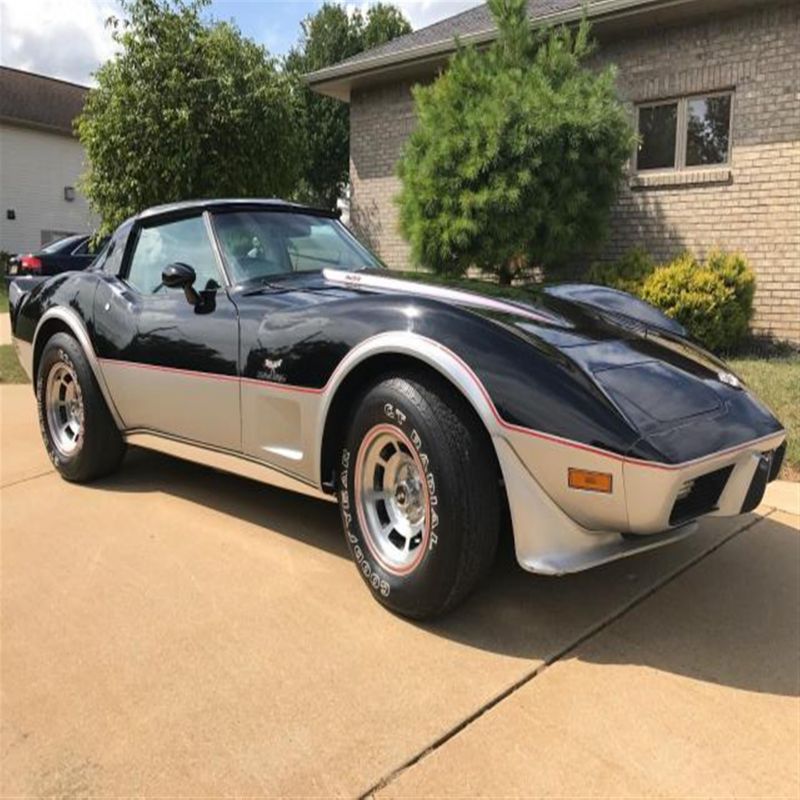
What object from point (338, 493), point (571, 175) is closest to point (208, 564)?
point (338, 493)

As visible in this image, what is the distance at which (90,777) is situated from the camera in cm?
212

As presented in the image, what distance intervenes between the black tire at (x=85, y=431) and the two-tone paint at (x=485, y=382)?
114mm

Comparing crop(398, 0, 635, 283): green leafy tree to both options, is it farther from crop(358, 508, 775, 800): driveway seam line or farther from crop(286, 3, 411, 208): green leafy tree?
crop(286, 3, 411, 208): green leafy tree

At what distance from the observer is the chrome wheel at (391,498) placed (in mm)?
2891

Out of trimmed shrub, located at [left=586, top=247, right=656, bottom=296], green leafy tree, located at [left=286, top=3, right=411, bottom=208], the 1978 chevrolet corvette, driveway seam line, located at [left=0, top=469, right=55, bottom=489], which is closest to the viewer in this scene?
the 1978 chevrolet corvette

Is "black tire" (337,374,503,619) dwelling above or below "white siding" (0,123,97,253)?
below

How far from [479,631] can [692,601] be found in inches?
34.4

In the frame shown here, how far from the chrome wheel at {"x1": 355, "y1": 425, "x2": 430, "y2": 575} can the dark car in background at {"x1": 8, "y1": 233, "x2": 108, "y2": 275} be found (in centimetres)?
1076

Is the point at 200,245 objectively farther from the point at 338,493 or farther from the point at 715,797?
the point at 715,797

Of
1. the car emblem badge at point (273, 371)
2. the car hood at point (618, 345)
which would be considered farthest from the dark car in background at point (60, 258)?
the car hood at point (618, 345)

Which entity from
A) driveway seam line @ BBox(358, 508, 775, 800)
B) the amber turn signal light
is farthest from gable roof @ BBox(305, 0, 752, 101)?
the amber turn signal light

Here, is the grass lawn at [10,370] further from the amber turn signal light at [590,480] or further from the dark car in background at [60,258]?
the amber turn signal light at [590,480]

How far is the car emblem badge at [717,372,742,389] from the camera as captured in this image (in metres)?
2.99

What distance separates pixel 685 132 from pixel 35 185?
26.9 m
